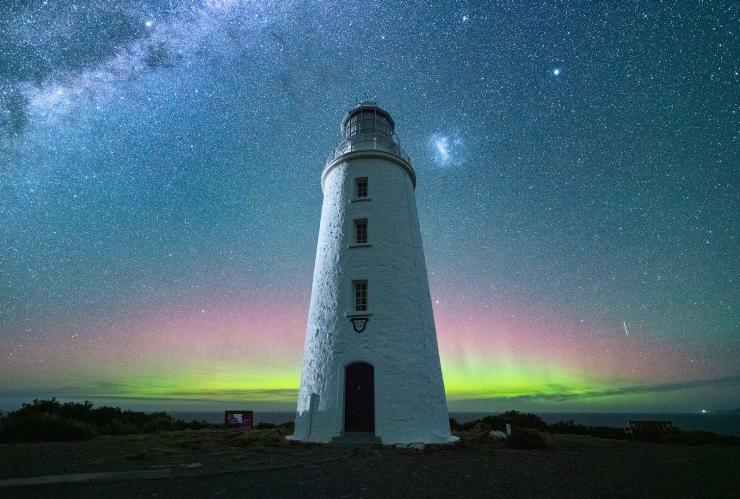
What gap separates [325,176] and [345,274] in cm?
583

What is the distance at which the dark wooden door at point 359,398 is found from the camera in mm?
12922

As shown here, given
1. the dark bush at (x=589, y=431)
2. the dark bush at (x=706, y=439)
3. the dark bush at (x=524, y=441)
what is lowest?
the dark bush at (x=706, y=439)

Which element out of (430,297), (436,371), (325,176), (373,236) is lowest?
(436,371)

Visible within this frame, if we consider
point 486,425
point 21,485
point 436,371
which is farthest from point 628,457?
point 21,485

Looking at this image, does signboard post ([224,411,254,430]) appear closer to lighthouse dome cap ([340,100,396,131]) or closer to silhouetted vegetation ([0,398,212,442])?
silhouetted vegetation ([0,398,212,442])

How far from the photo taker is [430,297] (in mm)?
16047

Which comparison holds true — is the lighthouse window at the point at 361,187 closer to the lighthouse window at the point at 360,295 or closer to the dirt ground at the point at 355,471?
the lighthouse window at the point at 360,295

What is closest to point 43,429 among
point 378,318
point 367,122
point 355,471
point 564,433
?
point 378,318

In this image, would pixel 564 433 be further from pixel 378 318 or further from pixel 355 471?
pixel 355 471

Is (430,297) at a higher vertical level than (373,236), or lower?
lower

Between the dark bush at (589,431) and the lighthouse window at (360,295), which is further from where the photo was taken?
the dark bush at (589,431)

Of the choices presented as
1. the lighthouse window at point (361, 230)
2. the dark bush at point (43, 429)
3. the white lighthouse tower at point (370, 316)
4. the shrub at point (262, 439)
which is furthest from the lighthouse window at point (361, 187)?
the dark bush at point (43, 429)

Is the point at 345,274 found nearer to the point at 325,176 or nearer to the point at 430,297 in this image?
the point at 430,297

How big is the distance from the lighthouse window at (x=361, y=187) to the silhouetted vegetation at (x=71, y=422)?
14468 mm
